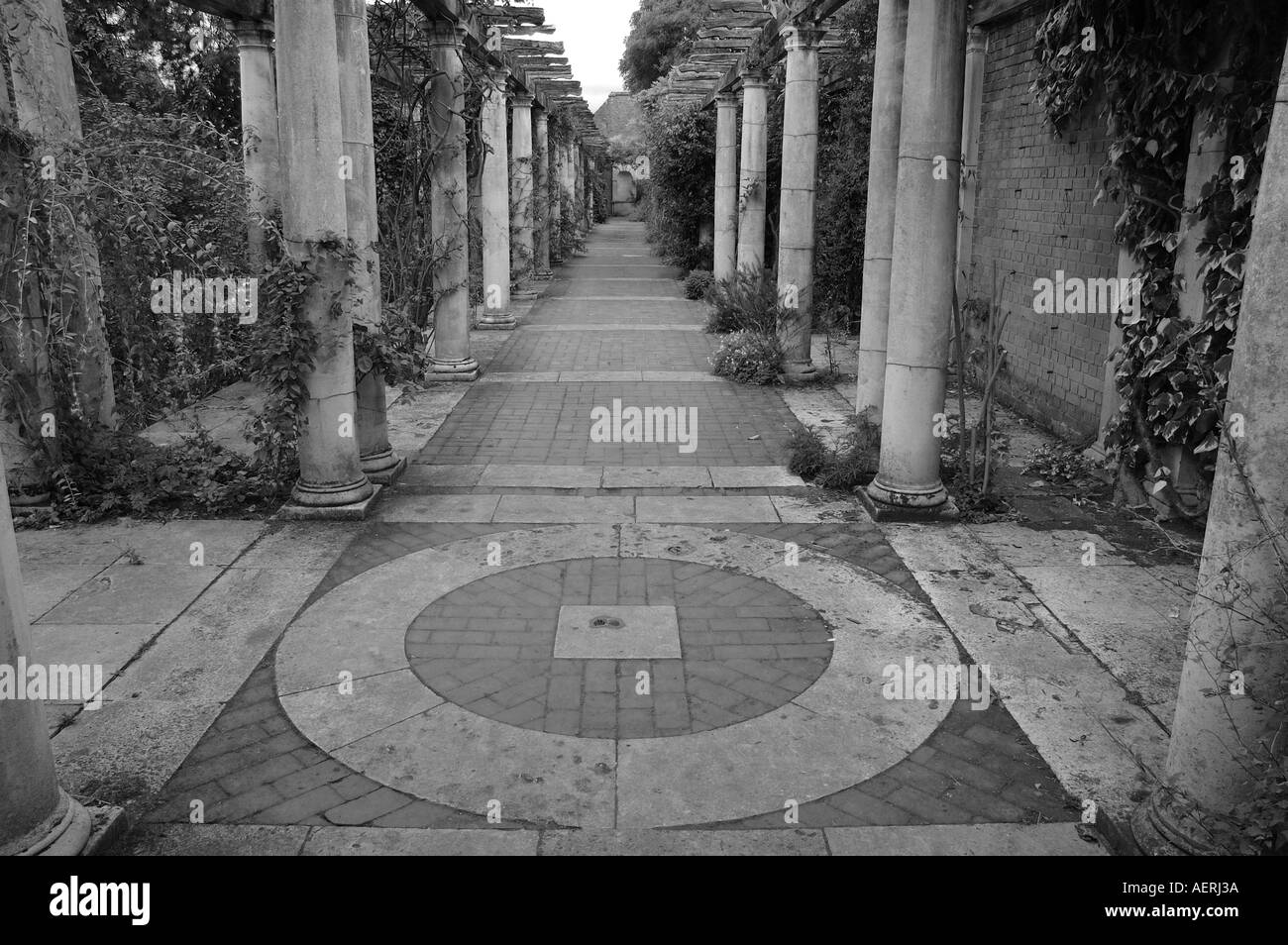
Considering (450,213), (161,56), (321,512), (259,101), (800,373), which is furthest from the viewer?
(161,56)

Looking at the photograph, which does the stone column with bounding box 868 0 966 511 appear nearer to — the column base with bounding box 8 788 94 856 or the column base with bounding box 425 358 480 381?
the column base with bounding box 8 788 94 856

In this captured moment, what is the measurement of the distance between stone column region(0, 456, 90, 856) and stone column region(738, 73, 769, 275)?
11.7m

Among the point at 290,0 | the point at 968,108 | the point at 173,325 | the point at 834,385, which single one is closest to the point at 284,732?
the point at 290,0

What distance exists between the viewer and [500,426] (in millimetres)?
9516

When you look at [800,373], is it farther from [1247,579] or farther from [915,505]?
[1247,579]

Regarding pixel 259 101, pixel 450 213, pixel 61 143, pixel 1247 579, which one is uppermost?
pixel 259 101

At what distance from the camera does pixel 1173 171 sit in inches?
267

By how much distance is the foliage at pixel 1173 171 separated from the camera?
5918 mm

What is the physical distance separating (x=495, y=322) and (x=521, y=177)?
12.1 feet

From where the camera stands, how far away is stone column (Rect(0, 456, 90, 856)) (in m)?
2.99
